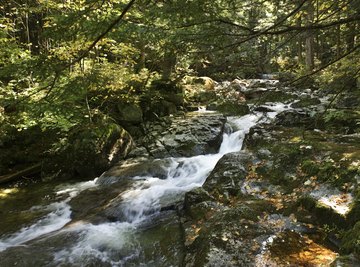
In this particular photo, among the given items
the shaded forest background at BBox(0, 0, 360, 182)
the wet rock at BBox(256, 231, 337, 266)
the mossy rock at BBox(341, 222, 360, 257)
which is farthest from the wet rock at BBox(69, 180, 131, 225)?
the mossy rock at BBox(341, 222, 360, 257)

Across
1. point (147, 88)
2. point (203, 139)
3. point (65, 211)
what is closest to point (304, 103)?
point (203, 139)

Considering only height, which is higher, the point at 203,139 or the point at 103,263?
the point at 203,139

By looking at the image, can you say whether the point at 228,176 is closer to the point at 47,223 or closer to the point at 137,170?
the point at 137,170

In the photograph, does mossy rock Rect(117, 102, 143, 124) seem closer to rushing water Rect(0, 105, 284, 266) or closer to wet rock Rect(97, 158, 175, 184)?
wet rock Rect(97, 158, 175, 184)

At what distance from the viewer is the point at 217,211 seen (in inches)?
234

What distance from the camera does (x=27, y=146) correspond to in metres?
11.7

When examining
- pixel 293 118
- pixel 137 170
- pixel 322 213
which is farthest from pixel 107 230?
pixel 293 118

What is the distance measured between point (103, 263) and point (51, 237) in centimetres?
175

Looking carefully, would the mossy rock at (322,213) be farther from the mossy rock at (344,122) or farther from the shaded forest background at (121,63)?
the mossy rock at (344,122)

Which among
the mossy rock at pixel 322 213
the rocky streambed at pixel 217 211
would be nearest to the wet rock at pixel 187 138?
the rocky streambed at pixel 217 211

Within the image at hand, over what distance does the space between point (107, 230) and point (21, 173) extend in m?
5.63

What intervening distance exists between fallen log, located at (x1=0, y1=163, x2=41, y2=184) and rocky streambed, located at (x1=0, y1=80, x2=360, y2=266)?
0.89 metres

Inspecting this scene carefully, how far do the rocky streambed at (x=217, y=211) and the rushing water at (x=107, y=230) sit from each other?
24 millimetres

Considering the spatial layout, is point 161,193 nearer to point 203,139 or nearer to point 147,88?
point 203,139
